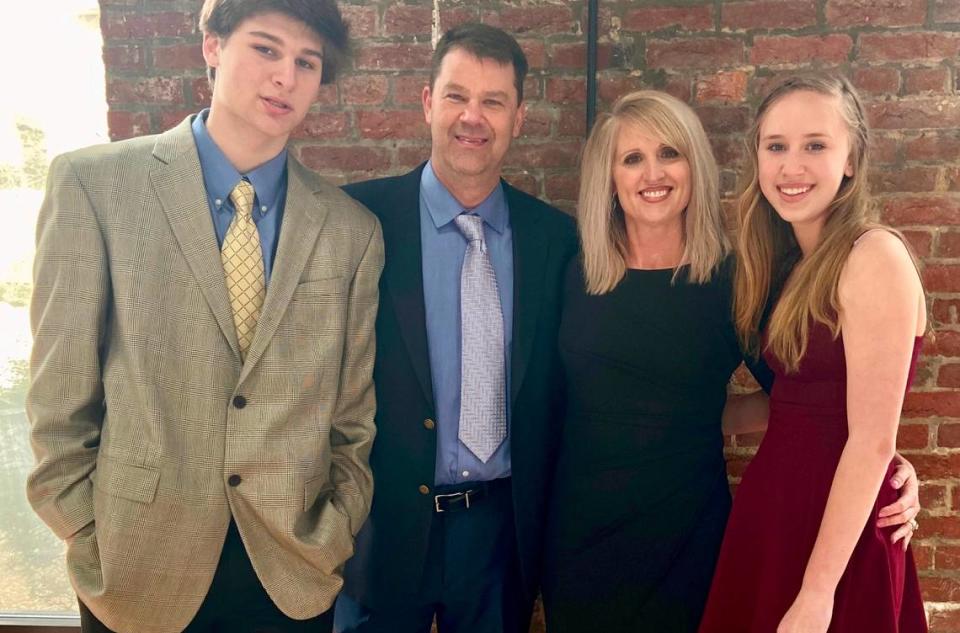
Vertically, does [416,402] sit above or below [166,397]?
below

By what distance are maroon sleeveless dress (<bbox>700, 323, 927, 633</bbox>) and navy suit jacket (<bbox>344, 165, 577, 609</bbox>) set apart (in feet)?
1.57

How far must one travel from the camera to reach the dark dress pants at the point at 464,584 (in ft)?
5.88

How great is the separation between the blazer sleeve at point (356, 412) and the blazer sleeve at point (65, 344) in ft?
1.63

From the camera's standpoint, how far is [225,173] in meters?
1.56

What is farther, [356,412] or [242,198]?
[356,412]

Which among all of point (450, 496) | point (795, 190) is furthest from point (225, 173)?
point (795, 190)

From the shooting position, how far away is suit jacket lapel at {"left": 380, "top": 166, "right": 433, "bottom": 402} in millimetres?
1743

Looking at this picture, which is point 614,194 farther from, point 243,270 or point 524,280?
point 243,270

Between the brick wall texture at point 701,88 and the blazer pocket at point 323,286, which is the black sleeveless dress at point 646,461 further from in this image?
the blazer pocket at point 323,286

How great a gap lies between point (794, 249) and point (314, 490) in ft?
4.18

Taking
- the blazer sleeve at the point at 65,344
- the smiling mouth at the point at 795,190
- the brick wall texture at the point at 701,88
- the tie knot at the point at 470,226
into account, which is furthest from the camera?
the brick wall texture at the point at 701,88

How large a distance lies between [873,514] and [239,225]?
4.83ft

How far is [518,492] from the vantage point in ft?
5.91

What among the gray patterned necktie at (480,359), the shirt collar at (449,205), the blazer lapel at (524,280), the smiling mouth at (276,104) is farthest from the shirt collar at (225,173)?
the blazer lapel at (524,280)
